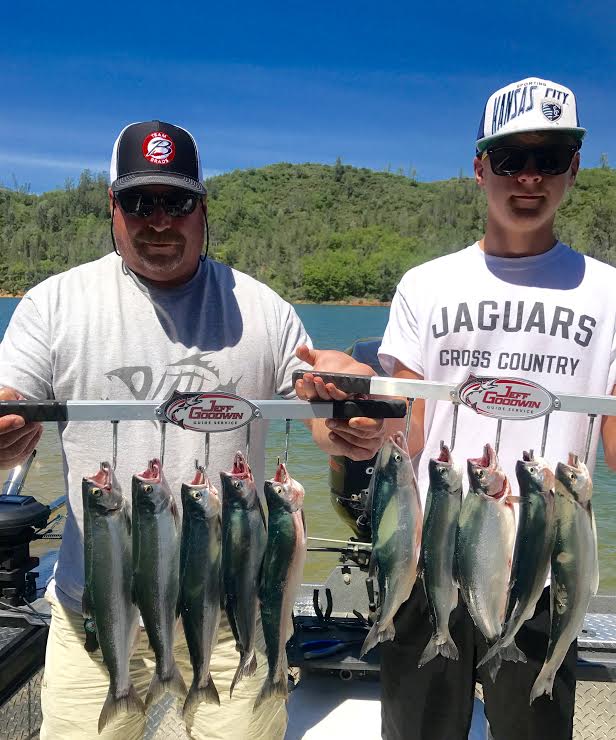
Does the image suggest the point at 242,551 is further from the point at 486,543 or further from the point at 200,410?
the point at 486,543

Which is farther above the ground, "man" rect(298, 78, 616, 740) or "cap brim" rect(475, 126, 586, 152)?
"cap brim" rect(475, 126, 586, 152)

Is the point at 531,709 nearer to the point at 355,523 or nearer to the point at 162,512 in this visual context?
the point at 162,512

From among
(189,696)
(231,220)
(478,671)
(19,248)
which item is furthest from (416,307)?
(231,220)

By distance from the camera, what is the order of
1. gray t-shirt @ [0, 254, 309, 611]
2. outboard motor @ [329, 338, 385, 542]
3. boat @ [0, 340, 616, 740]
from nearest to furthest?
gray t-shirt @ [0, 254, 309, 611], boat @ [0, 340, 616, 740], outboard motor @ [329, 338, 385, 542]

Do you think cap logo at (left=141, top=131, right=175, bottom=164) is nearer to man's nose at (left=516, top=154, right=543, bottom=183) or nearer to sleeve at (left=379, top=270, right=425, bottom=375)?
sleeve at (left=379, top=270, right=425, bottom=375)

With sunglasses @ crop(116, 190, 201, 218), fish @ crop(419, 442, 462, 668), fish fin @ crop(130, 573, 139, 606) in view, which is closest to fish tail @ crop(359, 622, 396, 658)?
fish @ crop(419, 442, 462, 668)

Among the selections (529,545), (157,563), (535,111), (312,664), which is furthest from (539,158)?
(312,664)

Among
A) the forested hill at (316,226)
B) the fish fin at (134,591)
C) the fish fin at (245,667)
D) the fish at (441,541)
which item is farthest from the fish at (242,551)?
the forested hill at (316,226)

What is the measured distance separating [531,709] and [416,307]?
1.50 m

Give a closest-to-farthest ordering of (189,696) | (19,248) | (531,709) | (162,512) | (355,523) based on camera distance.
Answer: (162,512) → (189,696) → (531,709) → (355,523) → (19,248)

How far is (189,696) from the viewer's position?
2020 mm

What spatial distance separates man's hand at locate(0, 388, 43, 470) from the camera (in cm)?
196

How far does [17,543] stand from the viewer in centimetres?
350

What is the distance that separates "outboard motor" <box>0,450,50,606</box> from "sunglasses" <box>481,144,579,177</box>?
2819mm
